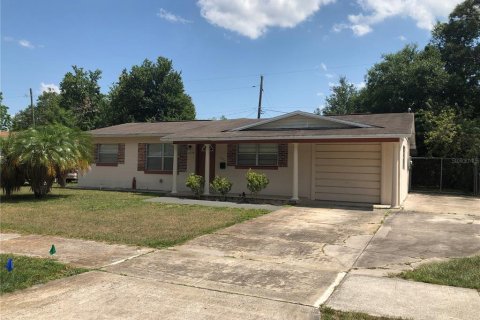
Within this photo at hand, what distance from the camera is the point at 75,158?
14.9 meters

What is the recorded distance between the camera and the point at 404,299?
16.0ft

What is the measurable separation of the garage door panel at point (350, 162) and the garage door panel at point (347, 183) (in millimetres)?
577

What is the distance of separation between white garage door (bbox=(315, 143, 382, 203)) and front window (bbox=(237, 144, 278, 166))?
1.69 meters

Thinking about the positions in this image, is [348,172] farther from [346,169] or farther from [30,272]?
[30,272]

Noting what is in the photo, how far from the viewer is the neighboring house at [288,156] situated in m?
14.0

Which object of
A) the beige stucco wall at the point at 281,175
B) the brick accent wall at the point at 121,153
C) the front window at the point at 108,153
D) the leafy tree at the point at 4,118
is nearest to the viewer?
the beige stucco wall at the point at 281,175

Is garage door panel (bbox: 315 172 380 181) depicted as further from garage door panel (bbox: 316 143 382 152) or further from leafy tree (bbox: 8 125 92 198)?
leafy tree (bbox: 8 125 92 198)

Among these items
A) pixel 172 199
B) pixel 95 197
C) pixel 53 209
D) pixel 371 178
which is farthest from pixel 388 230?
pixel 95 197

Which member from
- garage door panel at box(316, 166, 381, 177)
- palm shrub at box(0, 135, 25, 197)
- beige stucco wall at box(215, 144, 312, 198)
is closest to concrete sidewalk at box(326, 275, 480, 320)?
garage door panel at box(316, 166, 381, 177)

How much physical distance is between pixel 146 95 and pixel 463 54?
2511cm

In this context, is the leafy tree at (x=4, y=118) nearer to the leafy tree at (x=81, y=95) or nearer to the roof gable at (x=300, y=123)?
the leafy tree at (x=81, y=95)

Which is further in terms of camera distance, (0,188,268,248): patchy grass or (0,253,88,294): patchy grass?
(0,188,268,248): patchy grass

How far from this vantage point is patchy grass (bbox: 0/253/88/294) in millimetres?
5238

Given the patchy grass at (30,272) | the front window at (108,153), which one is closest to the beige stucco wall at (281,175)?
the front window at (108,153)
